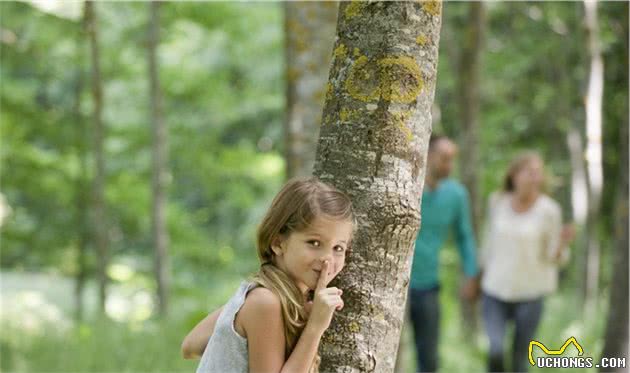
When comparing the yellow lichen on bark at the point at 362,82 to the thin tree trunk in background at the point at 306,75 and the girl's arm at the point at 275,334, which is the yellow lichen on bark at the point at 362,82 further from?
the thin tree trunk in background at the point at 306,75

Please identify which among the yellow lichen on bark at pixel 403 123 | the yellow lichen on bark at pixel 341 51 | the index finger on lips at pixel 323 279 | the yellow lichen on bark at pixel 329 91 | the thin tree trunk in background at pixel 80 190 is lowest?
the thin tree trunk in background at pixel 80 190

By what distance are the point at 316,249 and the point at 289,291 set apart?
0.48ft

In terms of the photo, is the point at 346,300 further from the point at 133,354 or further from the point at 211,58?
the point at 211,58

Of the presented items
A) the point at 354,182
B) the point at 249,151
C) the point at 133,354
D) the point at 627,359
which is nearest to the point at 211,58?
the point at 249,151

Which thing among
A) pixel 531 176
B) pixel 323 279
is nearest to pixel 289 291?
pixel 323 279

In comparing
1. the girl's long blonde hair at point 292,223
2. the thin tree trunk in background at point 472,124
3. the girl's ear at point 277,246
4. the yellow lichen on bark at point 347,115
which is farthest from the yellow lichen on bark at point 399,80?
the thin tree trunk in background at point 472,124

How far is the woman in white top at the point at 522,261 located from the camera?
7.12 metres

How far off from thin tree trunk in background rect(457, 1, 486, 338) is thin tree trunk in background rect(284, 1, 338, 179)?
6.07m

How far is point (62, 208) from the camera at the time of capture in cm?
1495

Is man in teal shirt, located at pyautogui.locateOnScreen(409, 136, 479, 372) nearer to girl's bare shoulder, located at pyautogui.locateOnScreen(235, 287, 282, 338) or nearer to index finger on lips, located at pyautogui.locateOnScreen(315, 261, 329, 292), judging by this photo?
index finger on lips, located at pyautogui.locateOnScreen(315, 261, 329, 292)

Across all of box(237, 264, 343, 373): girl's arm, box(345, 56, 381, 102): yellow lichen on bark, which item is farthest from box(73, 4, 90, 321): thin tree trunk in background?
box(237, 264, 343, 373): girl's arm

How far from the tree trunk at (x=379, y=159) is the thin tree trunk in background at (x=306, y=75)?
3467mm

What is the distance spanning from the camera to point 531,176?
712cm

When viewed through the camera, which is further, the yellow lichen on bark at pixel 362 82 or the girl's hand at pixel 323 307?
the yellow lichen on bark at pixel 362 82
